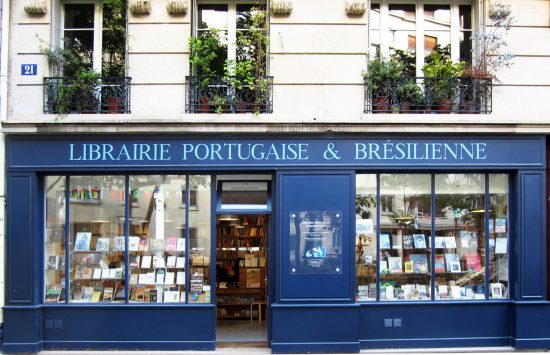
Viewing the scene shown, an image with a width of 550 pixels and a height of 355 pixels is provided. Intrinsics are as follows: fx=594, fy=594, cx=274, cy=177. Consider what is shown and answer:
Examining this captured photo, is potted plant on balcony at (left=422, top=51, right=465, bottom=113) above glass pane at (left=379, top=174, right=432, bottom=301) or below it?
above

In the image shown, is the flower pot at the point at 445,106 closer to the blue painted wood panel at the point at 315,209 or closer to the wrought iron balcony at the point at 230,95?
the blue painted wood panel at the point at 315,209

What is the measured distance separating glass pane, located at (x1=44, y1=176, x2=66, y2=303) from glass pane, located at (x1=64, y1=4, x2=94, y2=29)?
2749mm

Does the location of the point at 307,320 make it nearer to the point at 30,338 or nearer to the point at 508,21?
the point at 30,338

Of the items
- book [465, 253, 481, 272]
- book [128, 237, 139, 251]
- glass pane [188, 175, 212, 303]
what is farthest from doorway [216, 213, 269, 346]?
book [465, 253, 481, 272]

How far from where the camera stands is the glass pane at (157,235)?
402 inches

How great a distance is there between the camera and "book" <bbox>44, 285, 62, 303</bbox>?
10.0m

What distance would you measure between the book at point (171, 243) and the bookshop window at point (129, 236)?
0.01 metres

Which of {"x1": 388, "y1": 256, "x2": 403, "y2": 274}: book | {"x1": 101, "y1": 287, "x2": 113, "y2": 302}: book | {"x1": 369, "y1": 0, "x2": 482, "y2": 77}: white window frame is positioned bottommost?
{"x1": 101, "y1": 287, "x2": 113, "y2": 302}: book

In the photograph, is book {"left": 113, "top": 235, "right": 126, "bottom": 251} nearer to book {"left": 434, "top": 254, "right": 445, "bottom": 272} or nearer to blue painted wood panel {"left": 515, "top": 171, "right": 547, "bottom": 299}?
book {"left": 434, "top": 254, "right": 445, "bottom": 272}

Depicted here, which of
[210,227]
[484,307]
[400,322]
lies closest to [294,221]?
[210,227]

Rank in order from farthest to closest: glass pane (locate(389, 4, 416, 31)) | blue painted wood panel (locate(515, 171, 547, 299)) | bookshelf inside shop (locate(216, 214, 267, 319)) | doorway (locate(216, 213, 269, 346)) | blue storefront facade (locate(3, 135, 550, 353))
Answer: bookshelf inside shop (locate(216, 214, 267, 319)), doorway (locate(216, 213, 269, 346)), glass pane (locate(389, 4, 416, 31)), blue painted wood panel (locate(515, 171, 547, 299)), blue storefront facade (locate(3, 135, 550, 353))

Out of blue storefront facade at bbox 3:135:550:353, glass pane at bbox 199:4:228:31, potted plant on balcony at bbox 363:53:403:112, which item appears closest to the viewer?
blue storefront facade at bbox 3:135:550:353

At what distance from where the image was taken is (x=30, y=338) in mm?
9664

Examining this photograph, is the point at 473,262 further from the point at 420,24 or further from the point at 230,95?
the point at 230,95
